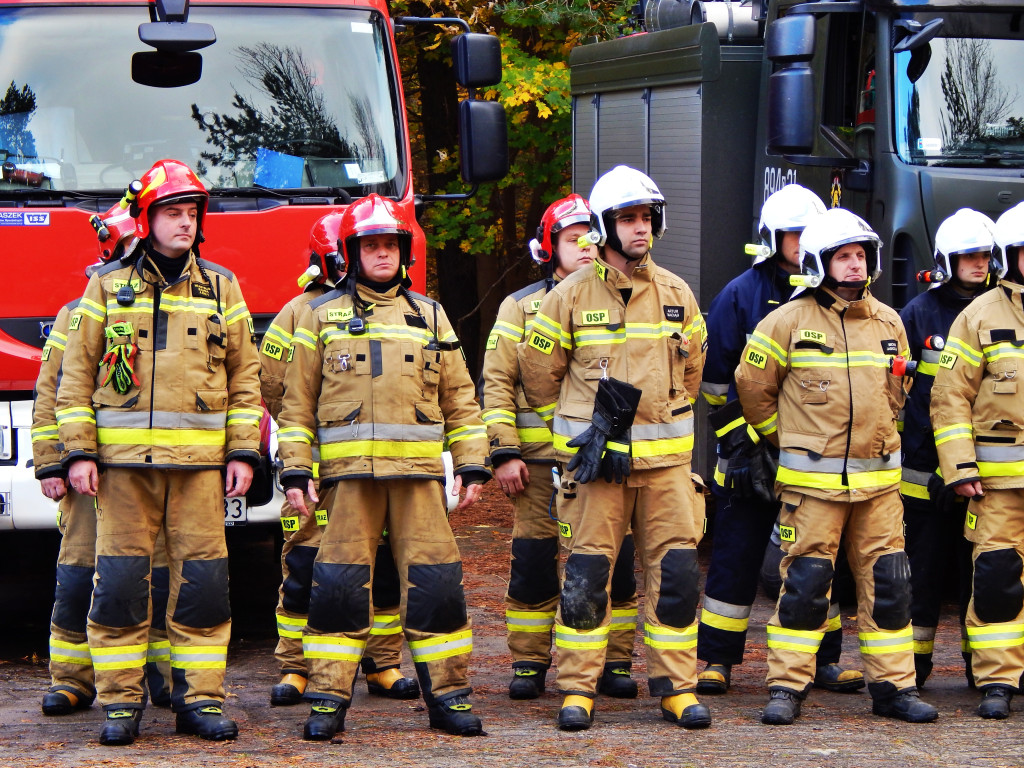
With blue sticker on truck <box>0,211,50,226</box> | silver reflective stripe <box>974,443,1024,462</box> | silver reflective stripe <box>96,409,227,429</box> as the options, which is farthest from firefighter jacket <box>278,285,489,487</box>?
silver reflective stripe <box>974,443,1024,462</box>

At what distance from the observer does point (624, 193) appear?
5.81 m

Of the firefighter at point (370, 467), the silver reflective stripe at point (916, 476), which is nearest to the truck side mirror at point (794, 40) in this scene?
the silver reflective stripe at point (916, 476)

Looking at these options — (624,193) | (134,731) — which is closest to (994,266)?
(624,193)

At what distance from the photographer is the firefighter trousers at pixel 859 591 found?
19.2 feet

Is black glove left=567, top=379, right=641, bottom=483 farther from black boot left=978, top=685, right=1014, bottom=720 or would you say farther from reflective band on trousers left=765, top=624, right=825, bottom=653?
black boot left=978, top=685, right=1014, bottom=720

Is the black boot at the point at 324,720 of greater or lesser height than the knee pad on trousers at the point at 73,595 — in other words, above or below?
below

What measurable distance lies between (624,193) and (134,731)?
8.76ft

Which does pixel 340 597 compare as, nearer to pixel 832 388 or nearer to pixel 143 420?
pixel 143 420

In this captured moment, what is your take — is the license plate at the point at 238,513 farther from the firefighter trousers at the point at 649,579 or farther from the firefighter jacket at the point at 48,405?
the firefighter trousers at the point at 649,579

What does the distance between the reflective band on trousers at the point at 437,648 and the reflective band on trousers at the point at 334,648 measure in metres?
0.21

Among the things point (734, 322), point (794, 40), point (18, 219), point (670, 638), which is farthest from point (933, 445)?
point (18, 219)

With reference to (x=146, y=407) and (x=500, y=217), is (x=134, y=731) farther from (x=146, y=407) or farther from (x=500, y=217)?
(x=500, y=217)

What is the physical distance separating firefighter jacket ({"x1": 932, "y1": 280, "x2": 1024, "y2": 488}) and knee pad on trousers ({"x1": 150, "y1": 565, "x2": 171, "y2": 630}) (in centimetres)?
310

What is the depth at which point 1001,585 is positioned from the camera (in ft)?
19.9
